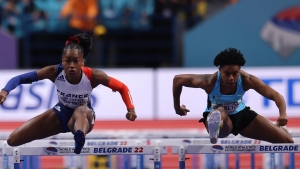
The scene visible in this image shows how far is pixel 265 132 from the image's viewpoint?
7.35m

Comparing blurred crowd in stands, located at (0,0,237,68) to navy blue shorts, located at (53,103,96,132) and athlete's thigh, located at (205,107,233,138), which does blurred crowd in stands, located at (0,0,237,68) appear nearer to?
navy blue shorts, located at (53,103,96,132)

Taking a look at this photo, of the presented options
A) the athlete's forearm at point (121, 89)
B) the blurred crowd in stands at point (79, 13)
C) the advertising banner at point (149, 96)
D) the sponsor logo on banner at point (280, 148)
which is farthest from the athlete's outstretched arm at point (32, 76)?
the blurred crowd in stands at point (79, 13)

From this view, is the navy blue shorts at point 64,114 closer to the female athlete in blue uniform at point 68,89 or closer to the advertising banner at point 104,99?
the female athlete in blue uniform at point 68,89

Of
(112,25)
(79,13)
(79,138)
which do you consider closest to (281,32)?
(112,25)

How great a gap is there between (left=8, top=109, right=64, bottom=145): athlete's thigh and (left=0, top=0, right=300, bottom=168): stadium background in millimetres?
6453

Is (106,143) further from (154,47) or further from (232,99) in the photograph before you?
(154,47)

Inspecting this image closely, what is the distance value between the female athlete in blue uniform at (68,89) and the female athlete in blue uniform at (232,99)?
750mm

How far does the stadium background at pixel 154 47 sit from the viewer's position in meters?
14.0

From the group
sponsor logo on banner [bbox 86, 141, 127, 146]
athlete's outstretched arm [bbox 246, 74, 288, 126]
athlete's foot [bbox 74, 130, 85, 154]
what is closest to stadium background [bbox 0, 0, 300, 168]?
sponsor logo on banner [bbox 86, 141, 127, 146]

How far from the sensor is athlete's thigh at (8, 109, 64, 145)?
280 inches

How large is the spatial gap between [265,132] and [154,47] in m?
9.50

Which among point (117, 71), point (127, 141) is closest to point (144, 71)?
point (117, 71)

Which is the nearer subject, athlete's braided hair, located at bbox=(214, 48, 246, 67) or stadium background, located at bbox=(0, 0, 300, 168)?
athlete's braided hair, located at bbox=(214, 48, 246, 67)

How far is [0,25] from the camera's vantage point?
16641 mm
